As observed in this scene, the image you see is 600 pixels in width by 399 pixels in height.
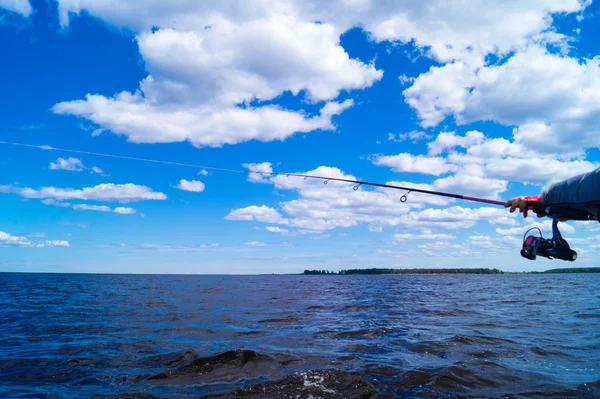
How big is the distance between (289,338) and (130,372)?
5.10m

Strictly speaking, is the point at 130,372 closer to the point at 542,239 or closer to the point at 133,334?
the point at 133,334

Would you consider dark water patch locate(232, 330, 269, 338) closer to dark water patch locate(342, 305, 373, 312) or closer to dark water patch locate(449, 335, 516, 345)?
dark water patch locate(449, 335, 516, 345)

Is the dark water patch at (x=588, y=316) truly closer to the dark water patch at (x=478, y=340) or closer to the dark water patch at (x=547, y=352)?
the dark water patch at (x=478, y=340)

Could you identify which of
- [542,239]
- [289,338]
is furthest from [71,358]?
[542,239]

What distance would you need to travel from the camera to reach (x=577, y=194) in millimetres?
4441

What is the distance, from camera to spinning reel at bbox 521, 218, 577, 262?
5.30m

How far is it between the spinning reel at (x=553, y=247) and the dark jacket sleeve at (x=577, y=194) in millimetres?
525

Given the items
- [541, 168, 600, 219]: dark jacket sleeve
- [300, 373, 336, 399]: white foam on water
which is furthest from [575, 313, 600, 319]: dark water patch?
[541, 168, 600, 219]: dark jacket sleeve

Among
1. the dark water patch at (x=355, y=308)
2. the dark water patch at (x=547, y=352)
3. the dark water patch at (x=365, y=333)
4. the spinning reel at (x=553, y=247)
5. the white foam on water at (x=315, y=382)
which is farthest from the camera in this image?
the dark water patch at (x=355, y=308)

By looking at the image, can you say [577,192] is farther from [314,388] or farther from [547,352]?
[547,352]

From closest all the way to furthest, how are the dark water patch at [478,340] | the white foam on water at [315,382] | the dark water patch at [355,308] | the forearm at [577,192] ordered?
the forearm at [577,192]
the white foam on water at [315,382]
the dark water patch at [478,340]
the dark water patch at [355,308]

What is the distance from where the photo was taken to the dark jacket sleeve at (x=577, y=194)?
423 cm

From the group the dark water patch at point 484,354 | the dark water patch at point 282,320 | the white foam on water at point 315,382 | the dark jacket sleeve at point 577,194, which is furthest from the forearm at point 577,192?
the dark water patch at point 282,320

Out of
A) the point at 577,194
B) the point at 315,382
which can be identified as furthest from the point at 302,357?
the point at 577,194
